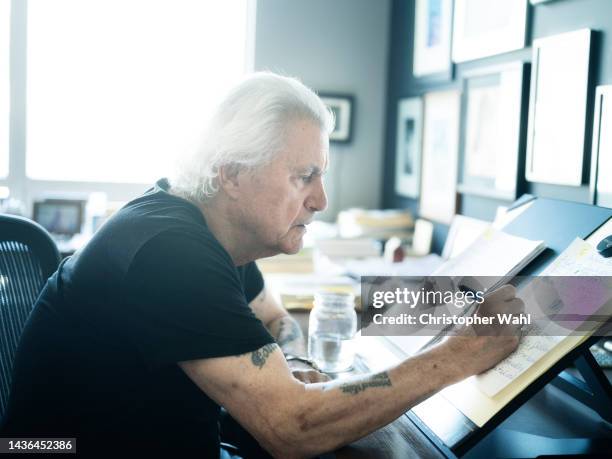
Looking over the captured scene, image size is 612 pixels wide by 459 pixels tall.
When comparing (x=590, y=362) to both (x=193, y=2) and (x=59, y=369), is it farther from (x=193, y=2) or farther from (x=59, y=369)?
(x=193, y=2)

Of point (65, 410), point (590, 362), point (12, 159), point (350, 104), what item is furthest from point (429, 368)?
point (12, 159)

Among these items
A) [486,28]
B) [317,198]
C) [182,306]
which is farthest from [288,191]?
[486,28]


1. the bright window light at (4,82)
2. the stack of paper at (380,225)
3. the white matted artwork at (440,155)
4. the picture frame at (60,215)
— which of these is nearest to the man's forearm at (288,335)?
the white matted artwork at (440,155)

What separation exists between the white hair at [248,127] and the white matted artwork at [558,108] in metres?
0.71

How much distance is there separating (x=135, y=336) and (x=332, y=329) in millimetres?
500

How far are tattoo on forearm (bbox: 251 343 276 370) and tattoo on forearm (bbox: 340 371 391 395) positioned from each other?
11 centimetres

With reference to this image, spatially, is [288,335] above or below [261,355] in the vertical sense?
below

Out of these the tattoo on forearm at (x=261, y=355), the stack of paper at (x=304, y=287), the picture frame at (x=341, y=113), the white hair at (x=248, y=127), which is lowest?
the stack of paper at (x=304, y=287)

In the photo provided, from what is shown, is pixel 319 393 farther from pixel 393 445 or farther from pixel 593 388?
pixel 593 388

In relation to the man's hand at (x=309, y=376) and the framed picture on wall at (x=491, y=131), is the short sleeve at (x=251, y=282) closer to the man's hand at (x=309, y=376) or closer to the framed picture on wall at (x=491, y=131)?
the man's hand at (x=309, y=376)

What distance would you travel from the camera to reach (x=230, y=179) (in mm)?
1133

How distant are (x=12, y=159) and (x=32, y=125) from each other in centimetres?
18

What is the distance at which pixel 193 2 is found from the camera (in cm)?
307

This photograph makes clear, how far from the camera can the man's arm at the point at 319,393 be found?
2.96 ft
